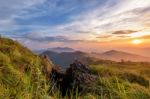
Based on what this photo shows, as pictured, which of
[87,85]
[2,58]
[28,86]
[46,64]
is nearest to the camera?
[28,86]

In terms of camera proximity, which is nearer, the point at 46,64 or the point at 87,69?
the point at 87,69

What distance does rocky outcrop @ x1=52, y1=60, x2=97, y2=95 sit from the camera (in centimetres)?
1652

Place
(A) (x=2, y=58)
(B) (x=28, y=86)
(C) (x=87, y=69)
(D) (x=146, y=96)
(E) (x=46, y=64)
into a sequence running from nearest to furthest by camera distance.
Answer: (B) (x=28, y=86), (D) (x=146, y=96), (A) (x=2, y=58), (C) (x=87, y=69), (E) (x=46, y=64)

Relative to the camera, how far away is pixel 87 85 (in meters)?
16.3

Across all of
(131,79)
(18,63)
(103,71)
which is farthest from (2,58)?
(131,79)

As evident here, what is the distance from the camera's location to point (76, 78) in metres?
17.6

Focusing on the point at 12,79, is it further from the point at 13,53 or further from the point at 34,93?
the point at 13,53

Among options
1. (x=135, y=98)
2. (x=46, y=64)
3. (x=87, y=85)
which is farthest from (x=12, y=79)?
(x=46, y=64)

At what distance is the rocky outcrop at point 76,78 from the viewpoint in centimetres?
1652

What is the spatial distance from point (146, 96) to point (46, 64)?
13155 millimetres

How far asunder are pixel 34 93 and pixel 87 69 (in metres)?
11.2

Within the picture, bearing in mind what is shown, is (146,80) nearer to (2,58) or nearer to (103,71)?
(103,71)

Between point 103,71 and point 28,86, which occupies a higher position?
point 28,86

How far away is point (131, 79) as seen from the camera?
2238 cm
